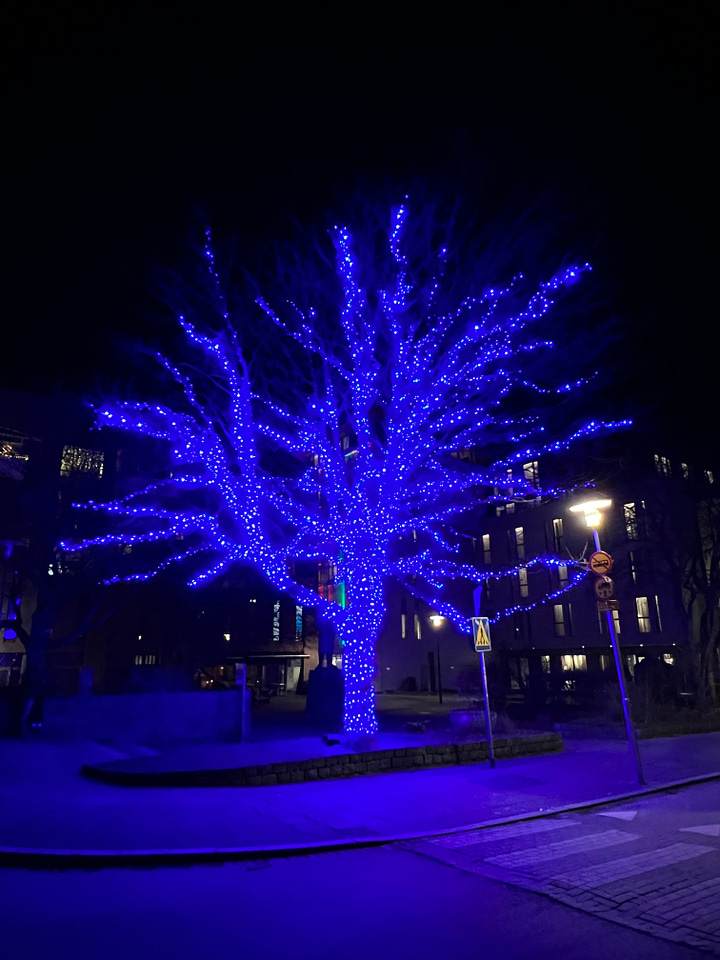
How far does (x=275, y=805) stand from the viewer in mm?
8727

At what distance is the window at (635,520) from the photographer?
1029 inches

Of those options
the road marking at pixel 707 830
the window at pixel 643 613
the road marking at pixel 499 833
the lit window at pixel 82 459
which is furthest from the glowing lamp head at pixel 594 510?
the lit window at pixel 82 459

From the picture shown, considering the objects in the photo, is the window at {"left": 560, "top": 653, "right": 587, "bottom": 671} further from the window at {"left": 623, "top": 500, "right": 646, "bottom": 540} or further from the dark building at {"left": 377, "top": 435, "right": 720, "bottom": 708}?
the window at {"left": 623, "top": 500, "right": 646, "bottom": 540}

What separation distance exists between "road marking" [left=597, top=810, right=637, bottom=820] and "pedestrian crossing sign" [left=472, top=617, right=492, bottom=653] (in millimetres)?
3822

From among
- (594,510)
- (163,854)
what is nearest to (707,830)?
(594,510)

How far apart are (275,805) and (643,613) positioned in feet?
93.7

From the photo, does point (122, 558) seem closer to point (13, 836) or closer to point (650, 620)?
point (13, 836)

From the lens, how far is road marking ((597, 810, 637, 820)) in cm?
820

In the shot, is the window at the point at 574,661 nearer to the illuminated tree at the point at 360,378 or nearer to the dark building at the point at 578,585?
the dark building at the point at 578,585

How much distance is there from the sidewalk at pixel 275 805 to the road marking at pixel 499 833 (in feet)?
0.58

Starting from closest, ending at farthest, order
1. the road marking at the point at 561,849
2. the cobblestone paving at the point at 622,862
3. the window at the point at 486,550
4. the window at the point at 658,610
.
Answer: the cobblestone paving at the point at 622,862 → the road marking at the point at 561,849 → the window at the point at 658,610 → the window at the point at 486,550

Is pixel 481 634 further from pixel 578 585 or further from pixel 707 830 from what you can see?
pixel 578 585

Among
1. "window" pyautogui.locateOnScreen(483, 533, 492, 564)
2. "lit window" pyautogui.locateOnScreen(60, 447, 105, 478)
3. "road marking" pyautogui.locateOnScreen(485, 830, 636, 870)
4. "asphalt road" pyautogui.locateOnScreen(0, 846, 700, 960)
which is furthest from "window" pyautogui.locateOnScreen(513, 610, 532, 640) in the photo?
"asphalt road" pyautogui.locateOnScreen(0, 846, 700, 960)

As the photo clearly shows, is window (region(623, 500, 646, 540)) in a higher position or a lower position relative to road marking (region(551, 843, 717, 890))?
higher
